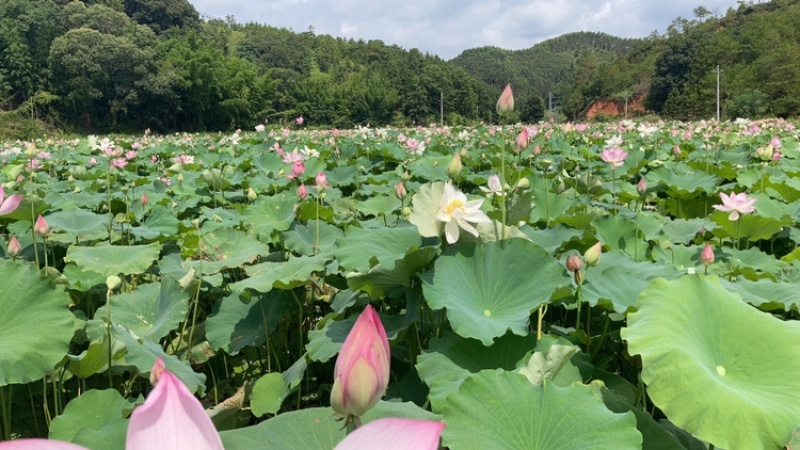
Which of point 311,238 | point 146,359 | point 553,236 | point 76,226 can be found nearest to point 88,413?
point 146,359

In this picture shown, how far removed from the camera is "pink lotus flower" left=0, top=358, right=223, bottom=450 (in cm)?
29

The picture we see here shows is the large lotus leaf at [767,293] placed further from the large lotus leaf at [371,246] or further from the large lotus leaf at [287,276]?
the large lotus leaf at [287,276]

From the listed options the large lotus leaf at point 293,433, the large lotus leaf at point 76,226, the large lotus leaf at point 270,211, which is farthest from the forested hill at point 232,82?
the large lotus leaf at point 293,433

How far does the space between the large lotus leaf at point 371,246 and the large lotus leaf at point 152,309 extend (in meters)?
0.47

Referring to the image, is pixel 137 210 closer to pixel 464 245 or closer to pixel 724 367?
pixel 464 245

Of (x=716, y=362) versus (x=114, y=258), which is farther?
(x=114, y=258)

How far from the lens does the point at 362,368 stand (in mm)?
438

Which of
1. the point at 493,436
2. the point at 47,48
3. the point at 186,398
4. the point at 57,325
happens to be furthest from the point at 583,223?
the point at 47,48

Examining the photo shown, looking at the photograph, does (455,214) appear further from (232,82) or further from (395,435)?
(232,82)

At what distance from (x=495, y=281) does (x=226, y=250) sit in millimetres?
955

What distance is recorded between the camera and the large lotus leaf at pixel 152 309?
1.42 metres

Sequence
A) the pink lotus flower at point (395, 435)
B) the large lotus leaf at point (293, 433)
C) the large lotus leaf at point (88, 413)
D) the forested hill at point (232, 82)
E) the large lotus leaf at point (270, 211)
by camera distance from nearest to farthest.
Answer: the pink lotus flower at point (395, 435) → the large lotus leaf at point (293, 433) → the large lotus leaf at point (88, 413) → the large lotus leaf at point (270, 211) → the forested hill at point (232, 82)

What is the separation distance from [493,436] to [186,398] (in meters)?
0.51

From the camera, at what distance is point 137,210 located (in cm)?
264
